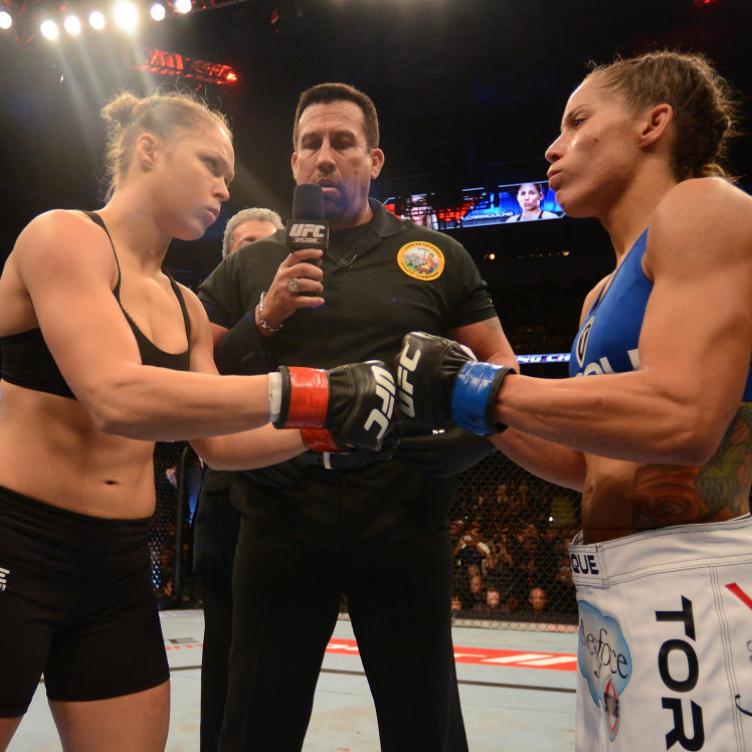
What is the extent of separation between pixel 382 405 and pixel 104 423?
0.45 meters

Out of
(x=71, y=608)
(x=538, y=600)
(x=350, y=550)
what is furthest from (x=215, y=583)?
(x=538, y=600)

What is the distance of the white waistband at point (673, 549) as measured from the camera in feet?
3.51

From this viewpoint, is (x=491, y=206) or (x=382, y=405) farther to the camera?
(x=491, y=206)

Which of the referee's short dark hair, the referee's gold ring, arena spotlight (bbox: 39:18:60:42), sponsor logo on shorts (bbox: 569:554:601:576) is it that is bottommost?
sponsor logo on shorts (bbox: 569:554:601:576)

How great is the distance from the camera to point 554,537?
5934 millimetres

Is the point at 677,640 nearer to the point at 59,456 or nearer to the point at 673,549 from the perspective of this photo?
the point at 673,549

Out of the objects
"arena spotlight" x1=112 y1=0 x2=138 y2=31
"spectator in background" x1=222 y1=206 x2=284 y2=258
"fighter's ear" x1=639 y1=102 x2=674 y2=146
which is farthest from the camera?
"arena spotlight" x1=112 y1=0 x2=138 y2=31

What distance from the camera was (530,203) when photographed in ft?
36.2

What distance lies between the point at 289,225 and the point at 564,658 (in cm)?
333

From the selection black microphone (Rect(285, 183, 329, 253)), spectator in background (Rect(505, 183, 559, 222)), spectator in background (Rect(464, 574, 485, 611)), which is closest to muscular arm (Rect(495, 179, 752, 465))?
black microphone (Rect(285, 183, 329, 253))

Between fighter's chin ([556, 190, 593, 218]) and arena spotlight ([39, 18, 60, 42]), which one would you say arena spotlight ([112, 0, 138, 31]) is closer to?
arena spotlight ([39, 18, 60, 42])

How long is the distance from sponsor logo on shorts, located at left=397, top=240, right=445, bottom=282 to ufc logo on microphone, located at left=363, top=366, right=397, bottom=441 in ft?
1.87

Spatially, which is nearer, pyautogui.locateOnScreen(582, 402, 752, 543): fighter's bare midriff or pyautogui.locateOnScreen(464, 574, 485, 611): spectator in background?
pyautogui.locateOnScreen(582, 402, 752, 543): fighter's bare midriff

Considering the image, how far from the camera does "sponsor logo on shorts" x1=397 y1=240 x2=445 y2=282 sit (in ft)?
6.10
